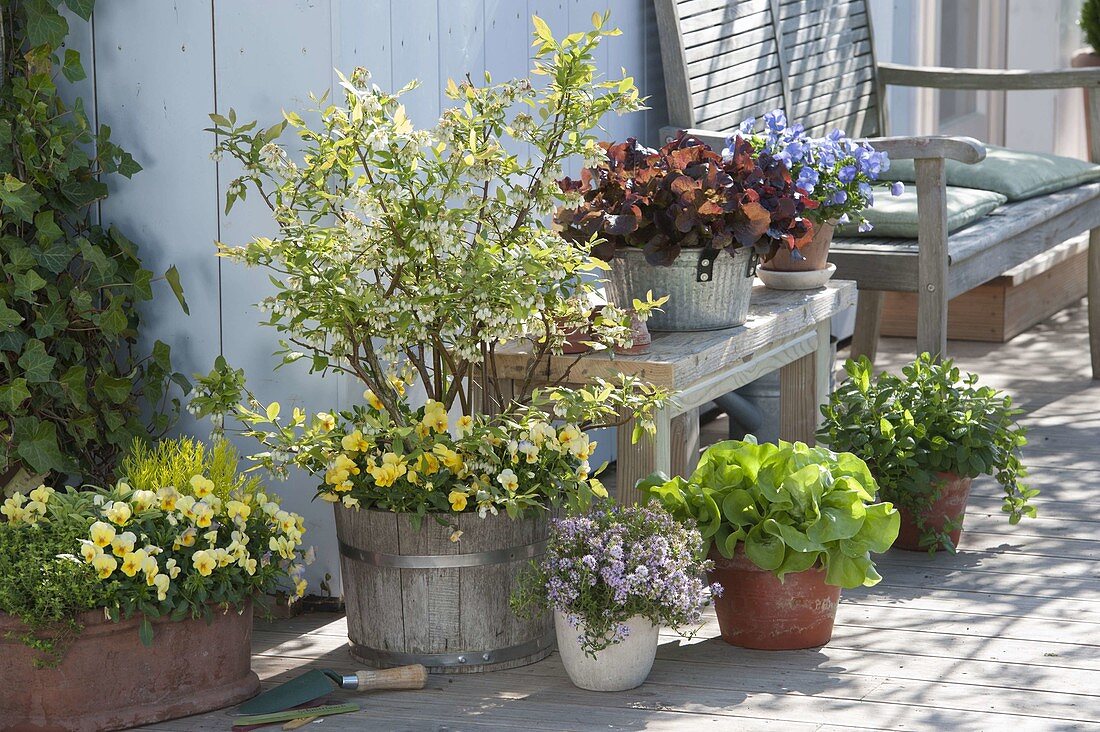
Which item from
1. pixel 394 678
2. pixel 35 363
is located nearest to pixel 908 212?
pixel 394 678

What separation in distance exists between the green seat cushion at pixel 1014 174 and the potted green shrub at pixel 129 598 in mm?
2356

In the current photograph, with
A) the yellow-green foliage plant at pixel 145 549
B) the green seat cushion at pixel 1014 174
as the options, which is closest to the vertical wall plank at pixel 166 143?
the yellow-green foliage plant at pixel 145 549

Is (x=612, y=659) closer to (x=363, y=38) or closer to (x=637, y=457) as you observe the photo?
(x=637, y=457)

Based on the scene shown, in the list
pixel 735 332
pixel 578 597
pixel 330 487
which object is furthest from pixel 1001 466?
pixel 330 487

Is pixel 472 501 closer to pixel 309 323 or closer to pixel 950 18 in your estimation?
pixel 309 323

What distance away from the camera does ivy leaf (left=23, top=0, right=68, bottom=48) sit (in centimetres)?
261

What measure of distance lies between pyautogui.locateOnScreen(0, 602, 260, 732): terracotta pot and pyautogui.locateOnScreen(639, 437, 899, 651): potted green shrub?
0.81 meters

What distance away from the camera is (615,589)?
2.38 metres

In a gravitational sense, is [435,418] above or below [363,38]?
below

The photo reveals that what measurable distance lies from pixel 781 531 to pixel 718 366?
38cm

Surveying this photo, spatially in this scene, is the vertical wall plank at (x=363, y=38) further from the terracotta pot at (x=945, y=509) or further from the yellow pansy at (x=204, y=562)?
the terracotta pot at (x=945, y=509)

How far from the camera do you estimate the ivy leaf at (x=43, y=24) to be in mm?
2611

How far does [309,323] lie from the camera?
291 cm

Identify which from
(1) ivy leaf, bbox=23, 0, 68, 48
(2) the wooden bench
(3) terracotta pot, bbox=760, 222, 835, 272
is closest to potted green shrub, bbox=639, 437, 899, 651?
(3) terracotta pot, bbox=760, 222, 835, 272
